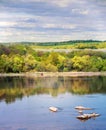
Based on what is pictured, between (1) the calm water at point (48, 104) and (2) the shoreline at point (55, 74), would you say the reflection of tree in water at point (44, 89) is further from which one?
(2) the shoreline at point (55, 74)

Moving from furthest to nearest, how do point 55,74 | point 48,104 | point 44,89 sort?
1. point 55,74
2. point 44,89
3. point 48,104

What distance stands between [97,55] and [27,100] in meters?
21.3

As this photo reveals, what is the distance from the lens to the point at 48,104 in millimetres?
15930

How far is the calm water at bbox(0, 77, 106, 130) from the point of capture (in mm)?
11906

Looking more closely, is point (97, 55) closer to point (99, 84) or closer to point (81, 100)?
point (99, 84)

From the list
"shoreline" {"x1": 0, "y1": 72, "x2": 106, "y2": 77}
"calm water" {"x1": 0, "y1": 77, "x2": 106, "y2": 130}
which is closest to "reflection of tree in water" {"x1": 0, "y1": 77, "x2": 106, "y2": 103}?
"calm water" {"x1": 0, "y1": 77, "x2": 106, "y2": 130}

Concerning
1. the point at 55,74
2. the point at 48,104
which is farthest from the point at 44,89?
the point at 55,74

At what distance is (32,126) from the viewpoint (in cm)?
1178

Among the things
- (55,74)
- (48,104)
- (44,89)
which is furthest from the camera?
(55,74)

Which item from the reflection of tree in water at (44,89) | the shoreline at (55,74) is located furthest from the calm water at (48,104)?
the shoreline at (55,74)

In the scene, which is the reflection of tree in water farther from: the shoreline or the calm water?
the shoreline

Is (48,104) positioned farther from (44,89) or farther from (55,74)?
(55,74)

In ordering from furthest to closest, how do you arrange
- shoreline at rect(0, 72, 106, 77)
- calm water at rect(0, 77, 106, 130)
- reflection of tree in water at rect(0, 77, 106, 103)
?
shoreline at rect(0, 72, 106, 77), reflection of tree in water at rect(0, 77, 106, 103), calm water at rect(0, 77, 106, 130)

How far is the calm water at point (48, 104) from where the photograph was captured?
1191cm
